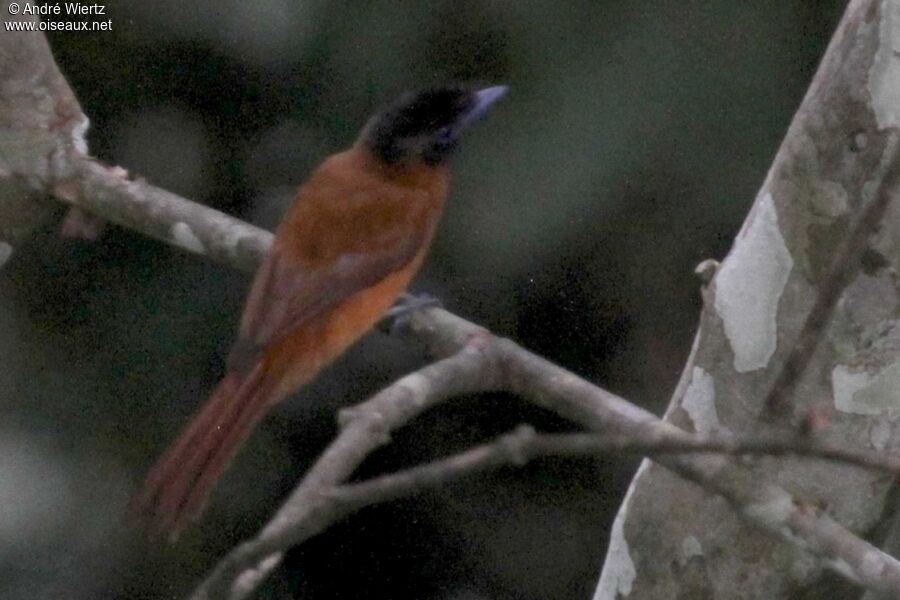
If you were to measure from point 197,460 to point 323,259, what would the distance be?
0.45 meters

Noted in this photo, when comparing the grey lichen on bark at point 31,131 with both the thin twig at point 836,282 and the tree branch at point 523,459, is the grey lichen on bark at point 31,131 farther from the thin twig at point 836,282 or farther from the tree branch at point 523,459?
the thin twig at point 836,282

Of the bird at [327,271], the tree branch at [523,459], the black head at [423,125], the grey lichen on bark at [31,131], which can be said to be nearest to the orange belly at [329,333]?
the bird at [327,271]

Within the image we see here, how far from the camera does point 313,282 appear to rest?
1962 mm

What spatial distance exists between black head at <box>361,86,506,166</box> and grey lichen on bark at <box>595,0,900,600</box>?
2.22 feet

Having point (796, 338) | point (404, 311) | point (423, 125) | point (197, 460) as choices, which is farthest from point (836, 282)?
point (423, 125)

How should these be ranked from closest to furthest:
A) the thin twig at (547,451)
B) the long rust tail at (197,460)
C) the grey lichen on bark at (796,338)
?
1. the thin twig at (547,451)
2. the grey lichen on bark at (796,338)
3. the long rust tail at (197,460)

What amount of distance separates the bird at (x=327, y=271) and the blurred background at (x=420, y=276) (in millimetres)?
121

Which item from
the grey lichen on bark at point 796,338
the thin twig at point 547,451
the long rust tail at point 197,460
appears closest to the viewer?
the thin twig at point 547,451

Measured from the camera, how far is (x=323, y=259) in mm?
2006

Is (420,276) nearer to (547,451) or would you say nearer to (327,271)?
(327,271)

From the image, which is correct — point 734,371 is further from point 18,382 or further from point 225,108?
point 18,382

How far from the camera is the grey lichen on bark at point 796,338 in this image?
147cm

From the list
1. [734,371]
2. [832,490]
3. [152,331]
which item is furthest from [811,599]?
[152,331]

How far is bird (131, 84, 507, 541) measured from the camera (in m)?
1.68
